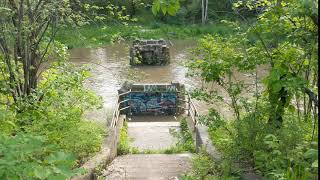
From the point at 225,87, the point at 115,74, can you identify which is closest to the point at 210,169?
the point at 225,87

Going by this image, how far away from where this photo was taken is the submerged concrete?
8344 millimetres

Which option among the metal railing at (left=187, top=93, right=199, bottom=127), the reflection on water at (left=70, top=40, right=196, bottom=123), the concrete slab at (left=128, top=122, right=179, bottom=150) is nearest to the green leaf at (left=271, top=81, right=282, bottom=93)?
the concrete slab at (left=128, top=122, right=179, bottom=150)

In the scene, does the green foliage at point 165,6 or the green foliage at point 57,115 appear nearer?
the green foliage at point 165,6

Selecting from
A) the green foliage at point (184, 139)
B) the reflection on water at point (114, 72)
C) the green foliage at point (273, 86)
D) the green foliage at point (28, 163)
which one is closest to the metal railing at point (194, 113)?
the green foliage at point (184, 139)

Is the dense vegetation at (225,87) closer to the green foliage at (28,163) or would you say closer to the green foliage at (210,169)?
the green foliage at (210,169)

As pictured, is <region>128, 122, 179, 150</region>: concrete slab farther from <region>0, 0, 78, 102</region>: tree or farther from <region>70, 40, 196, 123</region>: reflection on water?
<region>0, 0, 78, 102</region>: tree

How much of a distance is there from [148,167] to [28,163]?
522 cm

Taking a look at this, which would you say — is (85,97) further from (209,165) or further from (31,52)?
(209,165)

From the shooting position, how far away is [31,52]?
9500mm

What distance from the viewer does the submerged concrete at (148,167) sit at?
8.34 metres

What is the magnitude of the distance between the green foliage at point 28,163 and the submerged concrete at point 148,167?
160 inches

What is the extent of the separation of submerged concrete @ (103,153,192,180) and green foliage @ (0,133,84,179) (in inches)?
160

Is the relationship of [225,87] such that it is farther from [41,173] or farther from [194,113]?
[41,173]

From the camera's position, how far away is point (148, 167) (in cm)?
908
